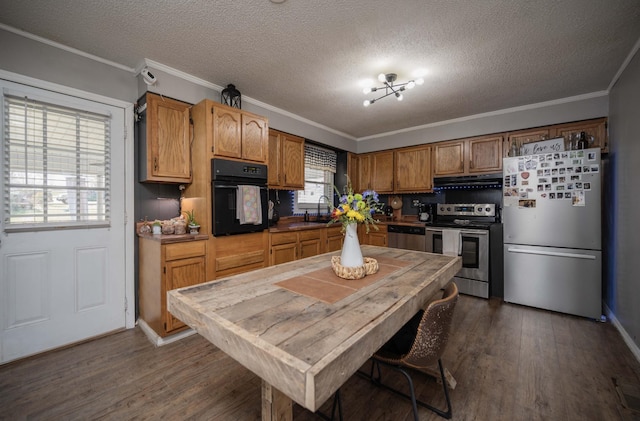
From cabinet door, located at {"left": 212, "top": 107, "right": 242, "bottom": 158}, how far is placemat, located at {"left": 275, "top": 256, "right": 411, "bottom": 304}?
65.6 inches

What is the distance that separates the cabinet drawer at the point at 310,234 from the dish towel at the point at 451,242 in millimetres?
1757

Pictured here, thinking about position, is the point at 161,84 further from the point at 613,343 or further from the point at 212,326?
the point at 613,343

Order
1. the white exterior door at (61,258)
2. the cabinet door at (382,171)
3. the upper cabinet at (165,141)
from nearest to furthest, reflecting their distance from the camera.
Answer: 1. the white exterior door at (61,258)
2. the upper cabinet at (165,141)
3. the cabinet door at (382,171)

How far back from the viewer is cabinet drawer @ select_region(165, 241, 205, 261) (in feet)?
7.50

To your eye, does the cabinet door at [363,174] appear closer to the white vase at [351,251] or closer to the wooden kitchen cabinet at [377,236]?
the wooden kitchen cabinet at [377,236]

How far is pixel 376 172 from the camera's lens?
4902mm

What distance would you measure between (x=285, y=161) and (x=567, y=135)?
11.8 feet

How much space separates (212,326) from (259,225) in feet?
6.41

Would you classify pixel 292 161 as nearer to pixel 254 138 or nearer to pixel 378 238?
pixel 254 138

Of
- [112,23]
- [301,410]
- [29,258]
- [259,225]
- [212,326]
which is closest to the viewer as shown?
[212,326]

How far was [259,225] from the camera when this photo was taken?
2.92m

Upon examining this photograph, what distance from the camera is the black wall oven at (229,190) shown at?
2.55m

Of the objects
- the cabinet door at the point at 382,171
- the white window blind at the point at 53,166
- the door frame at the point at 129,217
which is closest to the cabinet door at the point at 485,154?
the cabinet door at the point at 382,171

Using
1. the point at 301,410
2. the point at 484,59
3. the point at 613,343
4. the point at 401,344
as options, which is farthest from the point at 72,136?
the point at 613,343
